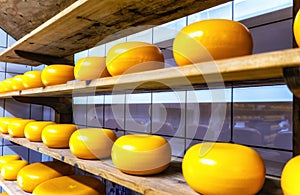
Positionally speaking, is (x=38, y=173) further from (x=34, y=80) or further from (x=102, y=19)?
(x=102, y=19)

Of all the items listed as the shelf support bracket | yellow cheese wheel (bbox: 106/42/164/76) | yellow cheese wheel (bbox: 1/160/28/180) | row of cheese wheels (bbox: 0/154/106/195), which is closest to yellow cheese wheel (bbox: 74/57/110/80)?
yellow cheese wheel (bbox: 106/42/164/76)

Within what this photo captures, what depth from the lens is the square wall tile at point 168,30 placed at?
97 centimetres

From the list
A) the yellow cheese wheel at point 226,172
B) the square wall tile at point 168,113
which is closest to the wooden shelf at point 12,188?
the square wall tile at point 168,113

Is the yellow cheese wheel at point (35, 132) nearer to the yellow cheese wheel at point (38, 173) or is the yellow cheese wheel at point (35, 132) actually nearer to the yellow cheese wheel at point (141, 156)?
the yellow cheese wheel at point (38, 173)

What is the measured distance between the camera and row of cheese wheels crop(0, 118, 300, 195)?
1.48 feet

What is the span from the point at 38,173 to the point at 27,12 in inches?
30.0

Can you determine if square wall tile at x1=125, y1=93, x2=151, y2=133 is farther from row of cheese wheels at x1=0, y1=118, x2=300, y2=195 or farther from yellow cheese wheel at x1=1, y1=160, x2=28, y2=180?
yellow cheese wheel at x1=1, y1=160, x2=28, y2=180

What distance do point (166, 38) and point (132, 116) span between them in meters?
0.36

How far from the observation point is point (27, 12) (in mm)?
1284

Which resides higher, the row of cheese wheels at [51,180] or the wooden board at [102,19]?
the wooden board at [102,19]

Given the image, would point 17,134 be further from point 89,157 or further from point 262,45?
point 262,45

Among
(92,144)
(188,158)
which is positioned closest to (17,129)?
(92,144)

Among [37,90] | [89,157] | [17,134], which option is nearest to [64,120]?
[17,134]

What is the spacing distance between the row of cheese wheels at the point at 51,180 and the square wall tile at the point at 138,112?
267mm
